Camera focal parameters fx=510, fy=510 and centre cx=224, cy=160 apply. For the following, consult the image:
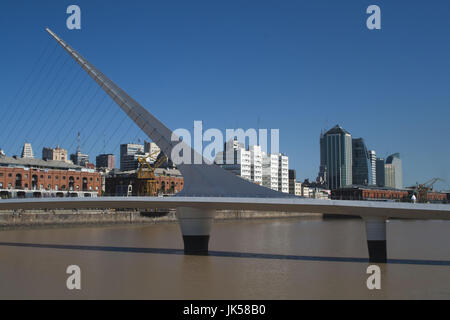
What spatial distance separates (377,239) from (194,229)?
31.8 feet

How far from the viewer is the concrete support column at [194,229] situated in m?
27.8

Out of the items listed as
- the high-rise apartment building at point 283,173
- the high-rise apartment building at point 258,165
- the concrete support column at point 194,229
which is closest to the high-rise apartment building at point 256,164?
the high-rise apartment building at point 258,165

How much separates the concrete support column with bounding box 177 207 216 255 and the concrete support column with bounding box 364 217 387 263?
8718mm

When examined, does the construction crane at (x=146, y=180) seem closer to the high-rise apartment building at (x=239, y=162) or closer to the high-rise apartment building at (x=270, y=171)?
the high-rise apartment building at (x=239, y=162)

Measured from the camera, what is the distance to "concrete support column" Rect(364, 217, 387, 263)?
953 inches

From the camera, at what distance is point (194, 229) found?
28.1 m

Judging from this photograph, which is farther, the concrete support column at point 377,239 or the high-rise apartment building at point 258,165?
the high-rise apartment building at point 258,165

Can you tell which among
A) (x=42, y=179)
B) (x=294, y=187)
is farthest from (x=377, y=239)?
(x=294, y=187)

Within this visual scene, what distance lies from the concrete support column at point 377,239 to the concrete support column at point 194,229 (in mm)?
8718

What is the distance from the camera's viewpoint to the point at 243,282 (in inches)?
758

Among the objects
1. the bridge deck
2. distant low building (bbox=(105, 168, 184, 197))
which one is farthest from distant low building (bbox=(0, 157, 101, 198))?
the bridge deck
